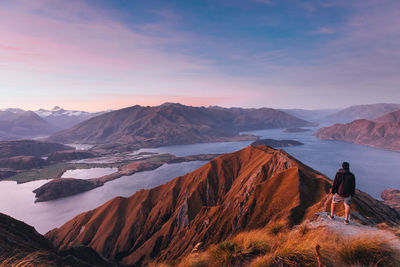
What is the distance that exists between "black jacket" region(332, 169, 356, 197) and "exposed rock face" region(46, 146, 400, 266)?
2428cm

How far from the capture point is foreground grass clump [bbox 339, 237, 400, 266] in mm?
5695

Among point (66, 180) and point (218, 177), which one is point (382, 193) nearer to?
point (218, 177)

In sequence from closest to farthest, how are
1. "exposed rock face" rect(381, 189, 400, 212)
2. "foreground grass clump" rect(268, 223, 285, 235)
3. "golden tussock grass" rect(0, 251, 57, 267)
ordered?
"golden tussock grass" rect(0, 251, 57, 267)
"foreground grass clump" rect(268, 223, 285, 235)
"exposed rock face" rect(381, 189, 400, 212)

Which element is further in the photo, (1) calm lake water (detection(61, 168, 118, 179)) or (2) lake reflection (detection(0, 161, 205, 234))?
(1) calm lake water (detection(61, 168, 118, 179))

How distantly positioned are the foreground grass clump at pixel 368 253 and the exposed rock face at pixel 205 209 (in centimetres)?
2880

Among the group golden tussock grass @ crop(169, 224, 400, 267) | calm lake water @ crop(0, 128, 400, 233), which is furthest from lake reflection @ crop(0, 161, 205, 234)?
golden tussock grass @ crop(169, 224, 400, 267)

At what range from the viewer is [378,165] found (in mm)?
187125

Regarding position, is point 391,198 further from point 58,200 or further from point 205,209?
point 58,200

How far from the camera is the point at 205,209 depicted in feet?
207

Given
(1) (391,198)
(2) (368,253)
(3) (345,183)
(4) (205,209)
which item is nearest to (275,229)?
(3) (345,183)

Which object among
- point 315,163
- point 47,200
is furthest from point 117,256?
point 315,163

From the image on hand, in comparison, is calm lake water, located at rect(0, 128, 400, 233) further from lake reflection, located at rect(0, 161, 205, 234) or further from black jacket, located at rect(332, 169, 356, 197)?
black jacket, located at rect(332, 169, 356, 197)

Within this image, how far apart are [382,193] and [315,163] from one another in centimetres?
6699

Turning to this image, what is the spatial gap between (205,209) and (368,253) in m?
61.3
